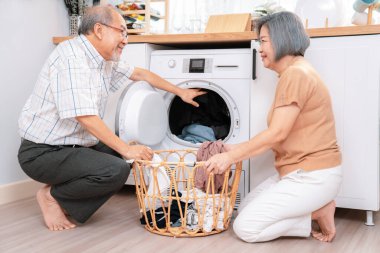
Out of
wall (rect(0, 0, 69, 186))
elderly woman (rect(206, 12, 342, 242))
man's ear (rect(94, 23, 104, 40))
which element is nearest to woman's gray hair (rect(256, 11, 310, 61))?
elderly woman (rect(206, 12, 342, 242))

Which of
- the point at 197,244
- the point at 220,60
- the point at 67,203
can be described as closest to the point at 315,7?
the point at 220,60

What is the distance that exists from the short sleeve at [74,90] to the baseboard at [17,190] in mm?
855

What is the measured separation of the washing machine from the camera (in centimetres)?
216

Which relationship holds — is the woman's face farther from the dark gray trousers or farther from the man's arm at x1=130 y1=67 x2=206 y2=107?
the dark gray trousers

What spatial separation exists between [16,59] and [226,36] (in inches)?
44.9

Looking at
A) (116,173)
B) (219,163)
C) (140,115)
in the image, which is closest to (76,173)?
(116,173)

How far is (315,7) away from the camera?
2.37m

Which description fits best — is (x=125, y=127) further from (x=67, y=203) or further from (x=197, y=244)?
(x=197, y=244)

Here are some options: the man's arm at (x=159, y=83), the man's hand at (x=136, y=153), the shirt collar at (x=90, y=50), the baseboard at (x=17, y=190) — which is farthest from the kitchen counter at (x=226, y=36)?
the baseboard at (x=17, y=190)

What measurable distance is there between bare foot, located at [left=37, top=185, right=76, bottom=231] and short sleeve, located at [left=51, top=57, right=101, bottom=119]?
40 centimetres

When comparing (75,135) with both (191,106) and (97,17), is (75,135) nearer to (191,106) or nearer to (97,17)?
(97,17)

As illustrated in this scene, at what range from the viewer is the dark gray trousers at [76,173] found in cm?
195

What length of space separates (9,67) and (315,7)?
160 centimetres

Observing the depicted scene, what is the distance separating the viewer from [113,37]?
2020mm
